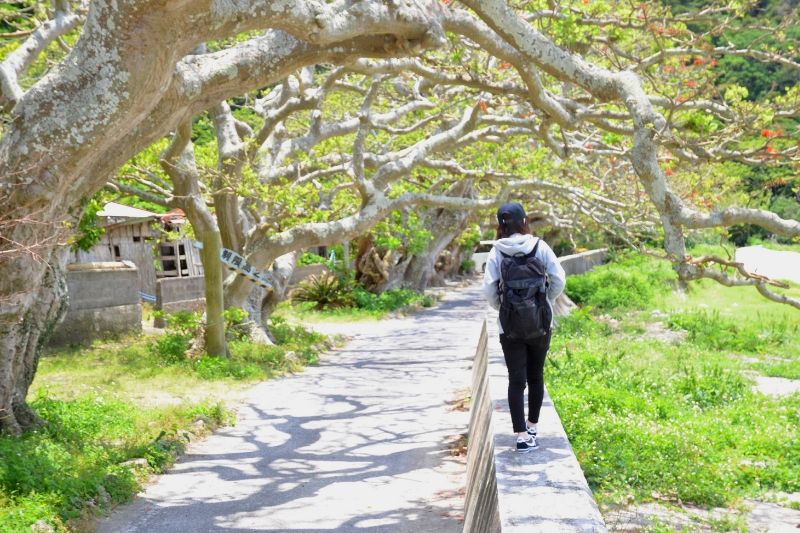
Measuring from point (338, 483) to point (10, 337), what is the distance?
3326mm

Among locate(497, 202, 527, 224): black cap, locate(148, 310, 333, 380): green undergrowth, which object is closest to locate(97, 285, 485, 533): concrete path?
locate(148, 310, 333, 380): green undergrowth

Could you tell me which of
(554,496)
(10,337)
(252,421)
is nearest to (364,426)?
(252,421)

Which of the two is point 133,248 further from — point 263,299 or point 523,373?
point 523,373

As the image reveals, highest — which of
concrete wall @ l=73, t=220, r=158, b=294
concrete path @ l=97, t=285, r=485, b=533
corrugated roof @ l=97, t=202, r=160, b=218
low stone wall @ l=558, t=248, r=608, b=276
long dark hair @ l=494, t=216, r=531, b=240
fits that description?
corrugated roof @ l=97, t=202, r=160, b=218

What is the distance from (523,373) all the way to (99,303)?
11638 millimetres

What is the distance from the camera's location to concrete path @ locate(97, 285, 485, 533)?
6684 mm

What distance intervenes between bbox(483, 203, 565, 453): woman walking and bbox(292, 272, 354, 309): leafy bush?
19.6 meters

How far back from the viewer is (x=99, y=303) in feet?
50.1

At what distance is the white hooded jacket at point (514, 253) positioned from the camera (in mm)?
5574

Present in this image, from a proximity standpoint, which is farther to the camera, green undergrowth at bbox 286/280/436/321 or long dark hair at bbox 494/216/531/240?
green undergrowth at bbox 286/280/436/321

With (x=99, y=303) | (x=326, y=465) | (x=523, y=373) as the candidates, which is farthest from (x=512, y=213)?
(x=99, y=303)

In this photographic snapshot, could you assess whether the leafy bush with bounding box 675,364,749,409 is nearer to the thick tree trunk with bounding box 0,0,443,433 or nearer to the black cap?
the black cap

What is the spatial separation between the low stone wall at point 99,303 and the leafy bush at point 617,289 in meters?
12.5

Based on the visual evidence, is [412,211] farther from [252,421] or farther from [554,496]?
[554,496]
